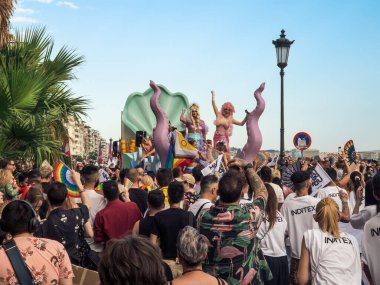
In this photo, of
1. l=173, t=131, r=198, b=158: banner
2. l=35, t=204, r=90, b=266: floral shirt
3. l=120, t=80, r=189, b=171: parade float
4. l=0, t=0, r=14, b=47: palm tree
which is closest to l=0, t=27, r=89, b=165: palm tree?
l=0, t=0, r=14, b=47: palm tree

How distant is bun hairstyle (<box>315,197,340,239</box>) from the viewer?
3.98 meters

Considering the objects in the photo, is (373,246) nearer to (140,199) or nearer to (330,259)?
(330,259)

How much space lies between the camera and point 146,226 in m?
4.99

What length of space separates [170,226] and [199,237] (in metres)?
1.63

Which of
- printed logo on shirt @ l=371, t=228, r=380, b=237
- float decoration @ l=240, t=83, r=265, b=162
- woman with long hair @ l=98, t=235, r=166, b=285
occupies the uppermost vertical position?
float decoration @ l=240, t=83, r=265, b=162

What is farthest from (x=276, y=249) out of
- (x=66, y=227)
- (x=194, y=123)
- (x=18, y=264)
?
(x=194, y=123)

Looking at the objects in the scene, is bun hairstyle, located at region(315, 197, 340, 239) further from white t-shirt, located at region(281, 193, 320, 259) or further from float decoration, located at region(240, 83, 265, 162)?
float decoration, located at region(240, 83, 265, 162)

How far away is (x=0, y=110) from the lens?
402 inches

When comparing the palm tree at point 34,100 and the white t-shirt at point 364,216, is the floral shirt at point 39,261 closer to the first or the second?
the white t-shirt at point 364,216

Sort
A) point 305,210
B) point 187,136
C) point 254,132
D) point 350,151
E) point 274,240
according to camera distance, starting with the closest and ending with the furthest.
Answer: point 274,240 → point 305,210 → point 350,151 → point 254,132 → point 187,136

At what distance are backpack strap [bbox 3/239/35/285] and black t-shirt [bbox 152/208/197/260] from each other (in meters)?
1.77

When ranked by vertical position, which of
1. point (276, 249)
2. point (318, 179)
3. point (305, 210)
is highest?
point (318, 179)

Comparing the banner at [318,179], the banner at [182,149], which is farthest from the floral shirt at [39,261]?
the banner at [182,149]

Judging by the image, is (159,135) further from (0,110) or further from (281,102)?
(0,110)
